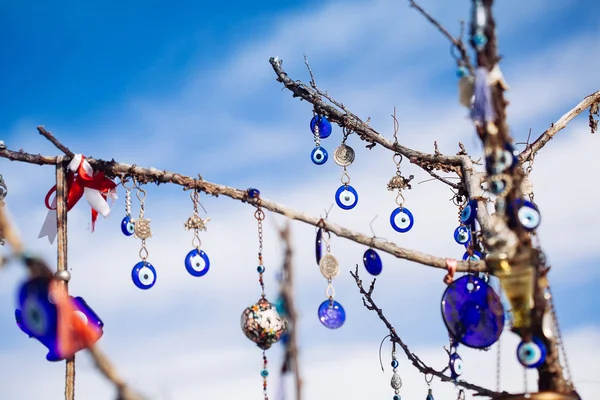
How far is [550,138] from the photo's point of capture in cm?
597

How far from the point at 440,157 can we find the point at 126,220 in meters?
2.48

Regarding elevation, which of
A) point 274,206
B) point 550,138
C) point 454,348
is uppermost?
point 550,138

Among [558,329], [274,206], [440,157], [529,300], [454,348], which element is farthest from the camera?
[440,157]

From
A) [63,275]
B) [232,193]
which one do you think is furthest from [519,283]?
[63,275]

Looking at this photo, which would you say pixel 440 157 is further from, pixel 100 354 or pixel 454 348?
pixel 100 354

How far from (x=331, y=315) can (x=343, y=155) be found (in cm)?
174

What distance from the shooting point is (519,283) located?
3.63 metres

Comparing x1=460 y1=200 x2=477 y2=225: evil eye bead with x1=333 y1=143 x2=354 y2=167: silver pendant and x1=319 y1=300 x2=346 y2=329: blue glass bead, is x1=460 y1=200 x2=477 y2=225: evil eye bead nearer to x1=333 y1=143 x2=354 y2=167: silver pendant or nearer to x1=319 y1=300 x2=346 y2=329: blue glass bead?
x1=333 y1=143 x2=354 y2=167: silver pendant

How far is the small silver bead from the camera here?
4.52 meters

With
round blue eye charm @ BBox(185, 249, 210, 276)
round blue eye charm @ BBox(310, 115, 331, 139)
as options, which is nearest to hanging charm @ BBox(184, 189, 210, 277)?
round blue eye charm @ BBox(185, 249, 210, 276)

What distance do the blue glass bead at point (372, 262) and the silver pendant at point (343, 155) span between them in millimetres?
1310

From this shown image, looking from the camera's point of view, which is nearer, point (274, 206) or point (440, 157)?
point (274, 206)

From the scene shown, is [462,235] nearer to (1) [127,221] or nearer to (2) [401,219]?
(2) [401,219]

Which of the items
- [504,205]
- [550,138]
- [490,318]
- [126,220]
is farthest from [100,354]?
[550,138]
